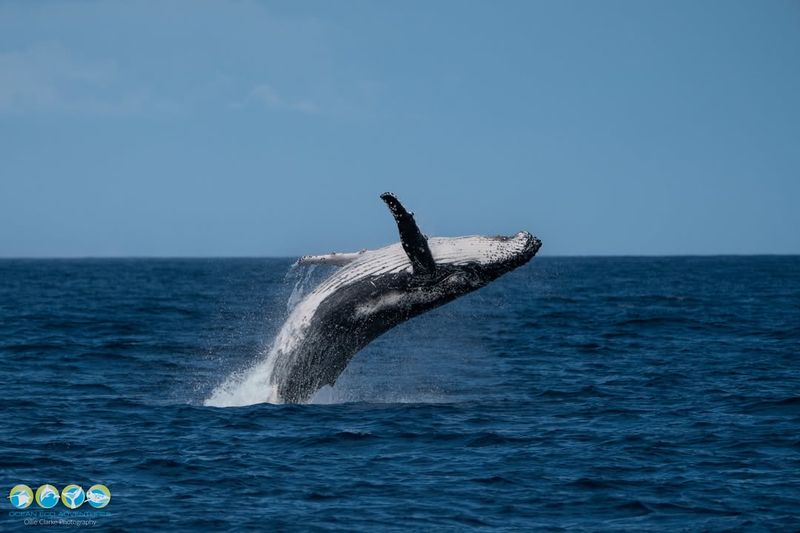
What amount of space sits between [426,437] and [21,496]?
531cm

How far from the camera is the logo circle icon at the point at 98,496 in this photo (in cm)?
1109

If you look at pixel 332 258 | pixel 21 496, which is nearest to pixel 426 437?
pixel 332 258

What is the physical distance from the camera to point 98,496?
1134 centimetres

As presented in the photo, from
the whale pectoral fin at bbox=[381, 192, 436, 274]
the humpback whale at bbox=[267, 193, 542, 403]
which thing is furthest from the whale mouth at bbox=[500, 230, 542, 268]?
the whale pectoral fin at bbox=[381, 192, 436, 274]

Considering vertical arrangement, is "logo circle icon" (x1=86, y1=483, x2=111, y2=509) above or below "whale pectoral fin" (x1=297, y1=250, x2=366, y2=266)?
below

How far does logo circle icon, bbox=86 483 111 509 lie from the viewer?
1109 cm

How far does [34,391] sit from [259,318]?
23760 mm

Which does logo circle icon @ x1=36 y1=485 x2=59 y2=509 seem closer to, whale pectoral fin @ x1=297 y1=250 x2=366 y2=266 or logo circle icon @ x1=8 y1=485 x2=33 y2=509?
logo circle icon @ x1=8 y1=485 x2=33 y2=509

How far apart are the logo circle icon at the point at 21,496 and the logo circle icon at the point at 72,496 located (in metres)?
0.34

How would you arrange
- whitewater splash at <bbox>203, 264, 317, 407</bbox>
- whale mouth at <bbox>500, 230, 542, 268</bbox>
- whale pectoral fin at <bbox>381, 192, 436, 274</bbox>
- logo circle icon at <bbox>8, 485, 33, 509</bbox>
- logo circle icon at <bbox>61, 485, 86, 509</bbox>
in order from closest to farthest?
logo circle icon at <bbox>8, 485, 33, 509</bbox> < logo circle icon at <bbox>61, 485, 86, 509</bbox> < whale pectoral fin at <bbox>381, 192, 436, 274</bbox> < whale mouth at <bbox>500, 230, 542, 268</bbox> < whitewater splash at <bbox>203, 264, 317, 407</bbox>

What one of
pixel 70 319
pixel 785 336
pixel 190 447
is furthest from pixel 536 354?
pixel 70 319

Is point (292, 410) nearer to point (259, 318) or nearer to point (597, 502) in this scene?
point (597, 502)

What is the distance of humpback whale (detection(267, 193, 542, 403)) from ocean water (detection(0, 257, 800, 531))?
0.61 metres

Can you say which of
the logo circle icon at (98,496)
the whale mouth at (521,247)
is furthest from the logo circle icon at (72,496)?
the whale mouth at (521,247)
